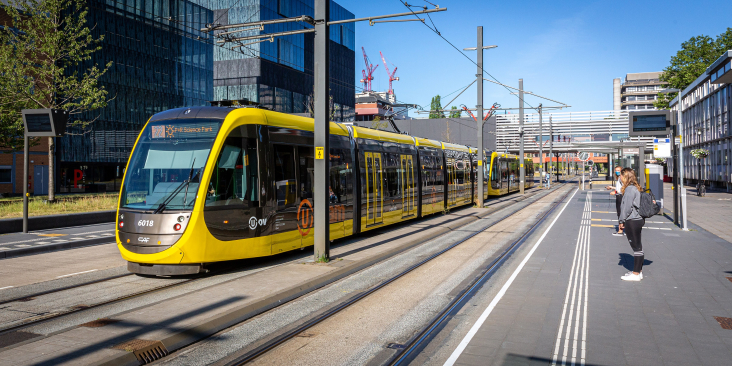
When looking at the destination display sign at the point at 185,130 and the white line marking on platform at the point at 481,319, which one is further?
the destination display sign at the point at 185,130

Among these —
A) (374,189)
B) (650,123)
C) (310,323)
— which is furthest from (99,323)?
(650,123)

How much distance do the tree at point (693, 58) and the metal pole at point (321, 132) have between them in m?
50.6

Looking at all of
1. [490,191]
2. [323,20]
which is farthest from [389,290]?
[490,191]

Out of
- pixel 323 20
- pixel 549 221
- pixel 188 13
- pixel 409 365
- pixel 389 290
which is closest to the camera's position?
pixel 409 365

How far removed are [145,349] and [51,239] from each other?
11627 millimetres

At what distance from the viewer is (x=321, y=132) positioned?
1020 centimetres

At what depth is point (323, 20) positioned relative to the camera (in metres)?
10.0

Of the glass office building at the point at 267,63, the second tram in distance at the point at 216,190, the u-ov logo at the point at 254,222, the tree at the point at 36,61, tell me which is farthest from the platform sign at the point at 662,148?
the glass office building at the point at 267,63

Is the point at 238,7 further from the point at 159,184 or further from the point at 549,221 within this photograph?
the point at 159,184

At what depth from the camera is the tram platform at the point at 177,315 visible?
5.04m

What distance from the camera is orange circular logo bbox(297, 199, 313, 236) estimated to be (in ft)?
35.9

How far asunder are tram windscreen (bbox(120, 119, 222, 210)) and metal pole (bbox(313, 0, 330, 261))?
2042 millimetres

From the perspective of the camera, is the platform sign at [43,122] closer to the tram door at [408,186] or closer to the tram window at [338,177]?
the tram window at [338,177]

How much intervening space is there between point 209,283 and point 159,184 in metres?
1.87
